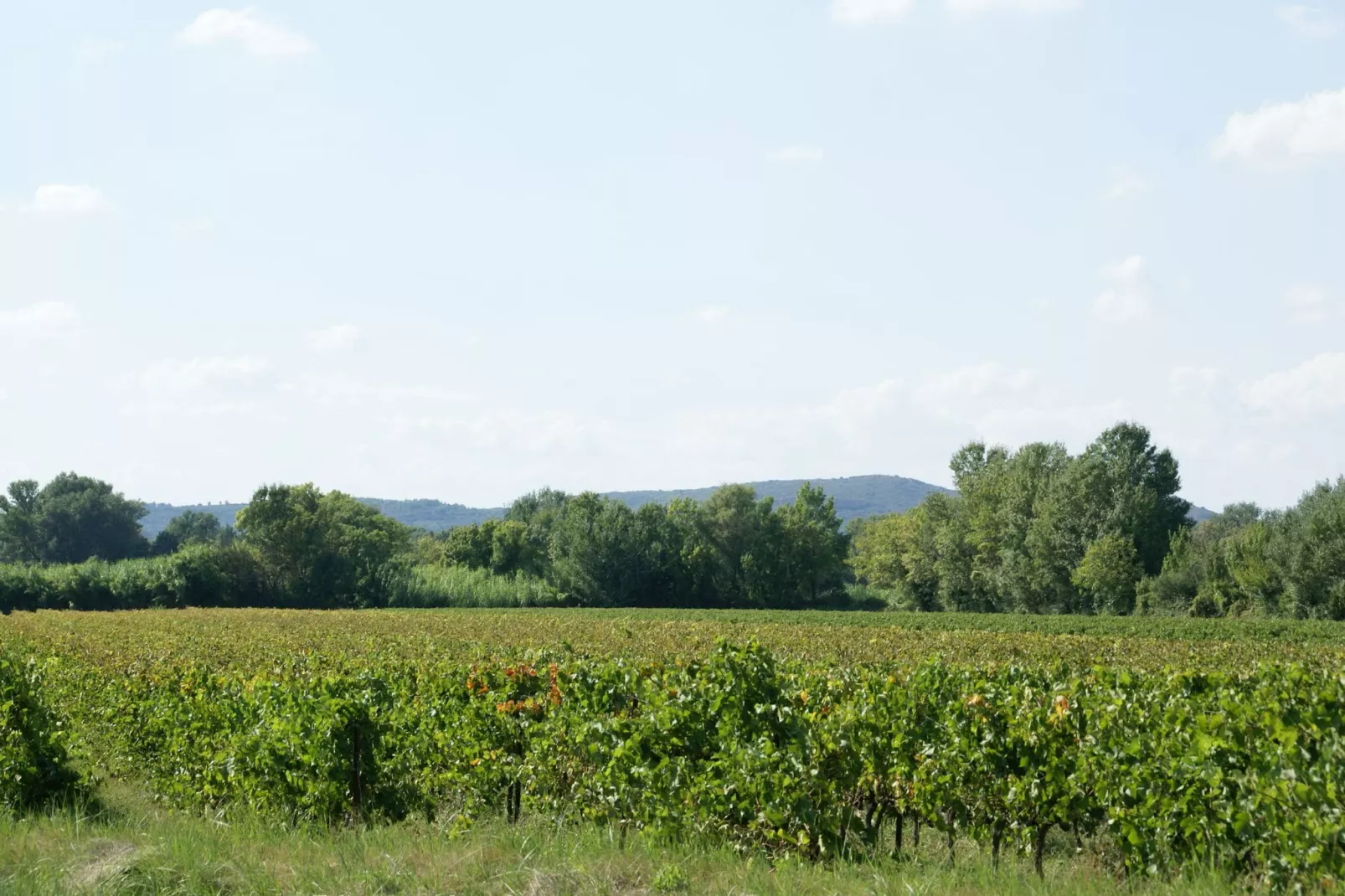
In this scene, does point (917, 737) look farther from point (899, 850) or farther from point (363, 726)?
point (363, 726)

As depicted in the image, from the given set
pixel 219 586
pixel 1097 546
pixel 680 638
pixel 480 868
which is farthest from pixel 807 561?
pixel 480 868

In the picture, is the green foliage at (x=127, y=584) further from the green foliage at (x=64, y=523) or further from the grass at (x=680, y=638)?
the green foliage at (x=64, y=523)

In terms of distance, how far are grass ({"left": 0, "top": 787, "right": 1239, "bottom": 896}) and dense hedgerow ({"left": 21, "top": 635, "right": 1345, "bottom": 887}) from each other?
0.99ft

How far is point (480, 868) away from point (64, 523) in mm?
139781

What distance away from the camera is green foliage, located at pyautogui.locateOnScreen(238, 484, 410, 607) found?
75625 mm

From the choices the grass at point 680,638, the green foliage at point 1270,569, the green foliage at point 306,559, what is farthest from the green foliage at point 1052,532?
the green foliage at point 306,559

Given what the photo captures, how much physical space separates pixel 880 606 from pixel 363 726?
8684 centimetres

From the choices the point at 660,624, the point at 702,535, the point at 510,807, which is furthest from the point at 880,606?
the point at 510,807

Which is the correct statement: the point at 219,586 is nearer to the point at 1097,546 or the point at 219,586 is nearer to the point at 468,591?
the point at 468,591

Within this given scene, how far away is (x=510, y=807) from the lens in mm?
9258

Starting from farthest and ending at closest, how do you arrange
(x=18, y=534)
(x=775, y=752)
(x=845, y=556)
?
1. (x=18, y=534)
2. (x=845, y=556)
3. (x=775, y=752)

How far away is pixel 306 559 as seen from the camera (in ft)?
255

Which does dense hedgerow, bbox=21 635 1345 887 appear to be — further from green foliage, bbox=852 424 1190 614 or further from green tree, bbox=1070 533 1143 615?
green foliage, bbox=852 424 1190 614

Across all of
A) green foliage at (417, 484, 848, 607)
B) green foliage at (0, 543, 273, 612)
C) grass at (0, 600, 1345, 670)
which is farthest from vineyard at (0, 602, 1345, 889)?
green foliage at (417, 484, 848, 607)
